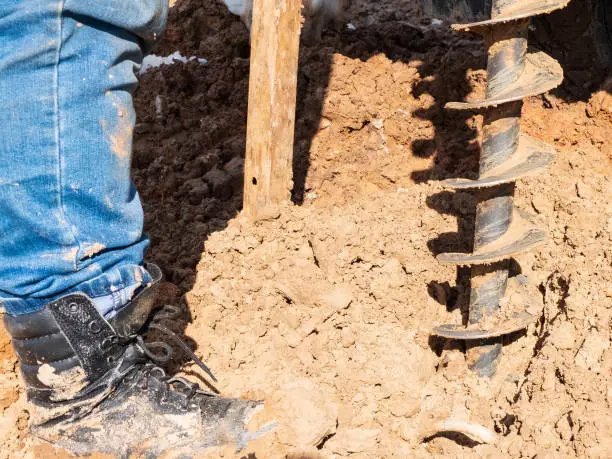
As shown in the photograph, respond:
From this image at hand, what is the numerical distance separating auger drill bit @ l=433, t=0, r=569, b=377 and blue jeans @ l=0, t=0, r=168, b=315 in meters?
0.99

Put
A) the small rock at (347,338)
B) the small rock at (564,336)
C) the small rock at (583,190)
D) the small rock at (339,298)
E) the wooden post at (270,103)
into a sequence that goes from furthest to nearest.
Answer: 1. the wooden post at (270,103)
2. the small rock at (583,190)
3. the small rock at (339,298)
4. the small rock at (347,338)
5. the small rock at (564,336)

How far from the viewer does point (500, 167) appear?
7.81 feet

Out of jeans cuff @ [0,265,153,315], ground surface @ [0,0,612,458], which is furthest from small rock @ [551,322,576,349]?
jeans cuff @ [0,265,153,315]

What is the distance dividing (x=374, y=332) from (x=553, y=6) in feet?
3.78

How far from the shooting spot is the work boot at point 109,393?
2.05m

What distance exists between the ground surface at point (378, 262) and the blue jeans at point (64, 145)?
679 mm

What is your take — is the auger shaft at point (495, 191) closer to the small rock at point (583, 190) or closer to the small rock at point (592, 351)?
the small rock at point (592, 351)

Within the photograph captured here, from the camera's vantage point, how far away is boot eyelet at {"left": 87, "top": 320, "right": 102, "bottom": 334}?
205 centimetres

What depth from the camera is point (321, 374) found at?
2482mm

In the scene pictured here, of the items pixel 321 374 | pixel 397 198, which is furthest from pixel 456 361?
pixel 397 198

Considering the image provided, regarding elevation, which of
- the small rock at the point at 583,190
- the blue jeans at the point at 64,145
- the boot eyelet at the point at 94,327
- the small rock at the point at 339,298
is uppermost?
the blue jeans at the point at 64,145

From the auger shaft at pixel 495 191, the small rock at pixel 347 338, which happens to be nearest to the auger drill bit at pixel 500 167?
the auger shaft at pixel 495 191

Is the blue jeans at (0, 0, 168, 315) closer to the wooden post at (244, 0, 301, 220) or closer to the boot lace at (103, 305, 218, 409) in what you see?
the boot lace at (103, 305, 218, 409)

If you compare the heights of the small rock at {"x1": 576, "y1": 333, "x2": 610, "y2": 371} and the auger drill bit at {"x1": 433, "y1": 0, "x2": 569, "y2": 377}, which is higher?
the auger drill bit at {"x1": 433, "y1": 0, "x2": 569, "y2": 377}
